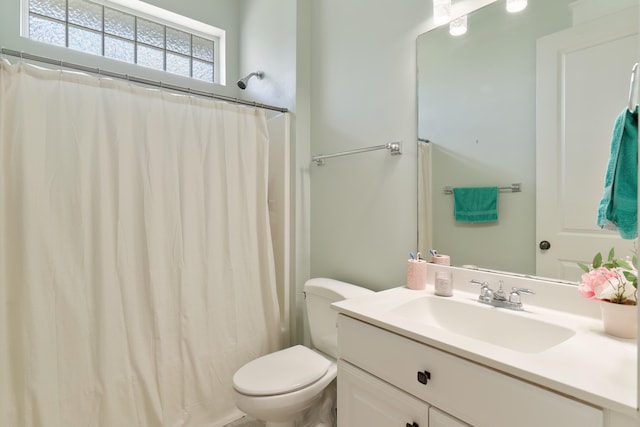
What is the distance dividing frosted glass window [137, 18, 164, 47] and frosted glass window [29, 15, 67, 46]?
45 cm

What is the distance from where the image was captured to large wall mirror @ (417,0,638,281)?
1.03 metres

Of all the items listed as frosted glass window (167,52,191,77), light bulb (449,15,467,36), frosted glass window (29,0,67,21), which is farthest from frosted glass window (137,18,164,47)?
light bulb (449,15,467,36)

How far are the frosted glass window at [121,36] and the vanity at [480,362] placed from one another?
2335 millimetres

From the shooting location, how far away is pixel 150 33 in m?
2.39

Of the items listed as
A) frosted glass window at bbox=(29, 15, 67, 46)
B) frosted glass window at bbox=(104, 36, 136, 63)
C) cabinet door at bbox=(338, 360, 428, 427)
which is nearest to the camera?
cabinet door at bbox=(338, 360, 428, 427)

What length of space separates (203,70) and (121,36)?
0.58 metres

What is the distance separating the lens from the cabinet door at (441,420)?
0.85 meters

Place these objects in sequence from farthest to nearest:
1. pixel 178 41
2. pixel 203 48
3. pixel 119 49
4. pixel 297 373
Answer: pixel 203 48 < pixel 178 41 < pixel 119 49 < pixel 297 373

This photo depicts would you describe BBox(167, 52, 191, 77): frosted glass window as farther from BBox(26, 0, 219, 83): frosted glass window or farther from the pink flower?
the pink flower

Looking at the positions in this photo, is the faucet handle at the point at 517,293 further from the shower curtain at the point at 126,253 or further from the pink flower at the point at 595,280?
the shower curtain at the point at 126,253

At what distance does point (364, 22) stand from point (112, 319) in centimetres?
200

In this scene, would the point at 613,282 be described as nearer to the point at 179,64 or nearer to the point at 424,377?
the point at 424,377

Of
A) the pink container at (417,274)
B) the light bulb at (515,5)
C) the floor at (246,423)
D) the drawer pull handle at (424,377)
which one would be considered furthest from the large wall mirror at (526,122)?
the floor at (246,423)

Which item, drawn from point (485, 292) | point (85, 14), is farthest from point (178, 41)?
point (485, 292)
